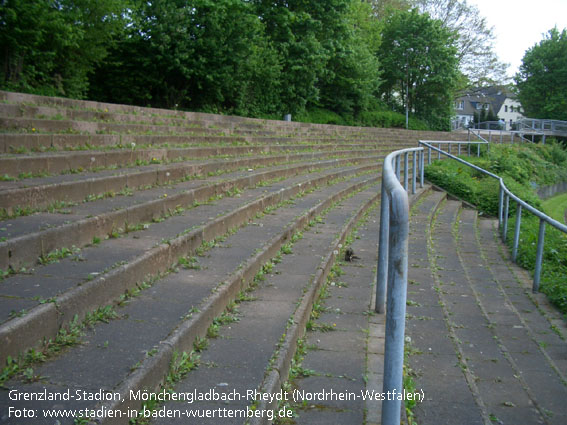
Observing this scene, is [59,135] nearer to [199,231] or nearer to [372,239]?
[199,231]

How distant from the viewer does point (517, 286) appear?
646cm

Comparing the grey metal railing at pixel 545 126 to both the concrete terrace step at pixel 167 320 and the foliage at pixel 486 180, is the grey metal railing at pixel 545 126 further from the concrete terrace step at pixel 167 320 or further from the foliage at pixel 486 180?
the concrete terrace step at pixel 167 320

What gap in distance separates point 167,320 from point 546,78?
54923mm

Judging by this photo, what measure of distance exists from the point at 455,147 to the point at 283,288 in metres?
22.3

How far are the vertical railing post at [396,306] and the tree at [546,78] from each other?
52.3 metres

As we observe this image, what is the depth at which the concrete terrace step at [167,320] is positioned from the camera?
223cm

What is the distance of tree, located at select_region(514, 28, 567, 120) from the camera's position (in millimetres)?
48219

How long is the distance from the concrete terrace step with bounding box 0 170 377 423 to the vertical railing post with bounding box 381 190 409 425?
0.78m

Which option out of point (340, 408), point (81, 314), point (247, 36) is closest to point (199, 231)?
point (81, 314)

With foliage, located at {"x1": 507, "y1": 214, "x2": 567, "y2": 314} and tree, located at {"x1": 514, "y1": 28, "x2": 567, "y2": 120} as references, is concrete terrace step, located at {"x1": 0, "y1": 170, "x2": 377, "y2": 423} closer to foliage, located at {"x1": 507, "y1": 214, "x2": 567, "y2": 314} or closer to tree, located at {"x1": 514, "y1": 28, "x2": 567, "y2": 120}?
foliage, located at {"x1": 507, "y1": 214, "x2": 567, "y2": 314}

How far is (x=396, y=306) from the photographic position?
2.00 m

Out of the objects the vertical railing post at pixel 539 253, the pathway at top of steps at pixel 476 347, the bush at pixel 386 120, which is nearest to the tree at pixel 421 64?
the bush at pixel 386 120

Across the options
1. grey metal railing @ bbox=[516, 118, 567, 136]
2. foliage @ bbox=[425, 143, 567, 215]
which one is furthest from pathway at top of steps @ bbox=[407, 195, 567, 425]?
grey metal railing @ bbox=[516, 118, 567, 136]

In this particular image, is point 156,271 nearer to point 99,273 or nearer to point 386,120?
point 99,273
